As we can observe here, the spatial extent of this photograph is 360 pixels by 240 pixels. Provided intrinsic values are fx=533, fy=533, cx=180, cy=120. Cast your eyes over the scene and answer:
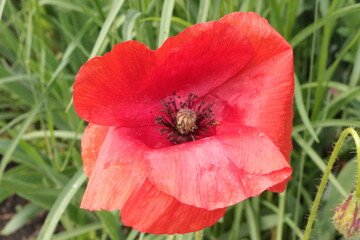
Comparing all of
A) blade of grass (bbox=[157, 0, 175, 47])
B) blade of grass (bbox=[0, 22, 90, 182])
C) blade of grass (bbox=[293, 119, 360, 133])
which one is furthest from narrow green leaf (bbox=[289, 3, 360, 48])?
blade of grass (bbox=[0, 22, 90, 182])

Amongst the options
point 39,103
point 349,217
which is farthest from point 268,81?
point 39,103

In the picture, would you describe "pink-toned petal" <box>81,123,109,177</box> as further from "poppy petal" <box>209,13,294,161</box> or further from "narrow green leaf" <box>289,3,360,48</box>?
"narrow green leaf" <box>289,3,360,48</box>

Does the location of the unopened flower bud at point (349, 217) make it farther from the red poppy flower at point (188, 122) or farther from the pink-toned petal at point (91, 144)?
the pink-toned petal at point (91, 144)

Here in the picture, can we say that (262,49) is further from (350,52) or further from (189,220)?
(350,52)

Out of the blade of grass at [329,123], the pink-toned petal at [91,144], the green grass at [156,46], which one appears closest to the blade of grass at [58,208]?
the green grass at [156,46]

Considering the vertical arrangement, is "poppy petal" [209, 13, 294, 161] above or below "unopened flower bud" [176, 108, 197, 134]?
above

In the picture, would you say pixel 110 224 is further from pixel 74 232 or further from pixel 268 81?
pixel 268 81

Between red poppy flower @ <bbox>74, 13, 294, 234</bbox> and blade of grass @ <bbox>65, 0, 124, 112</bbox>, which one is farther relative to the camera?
blade of grass @ <bbox>65, 0, 124, 112</bbox>
